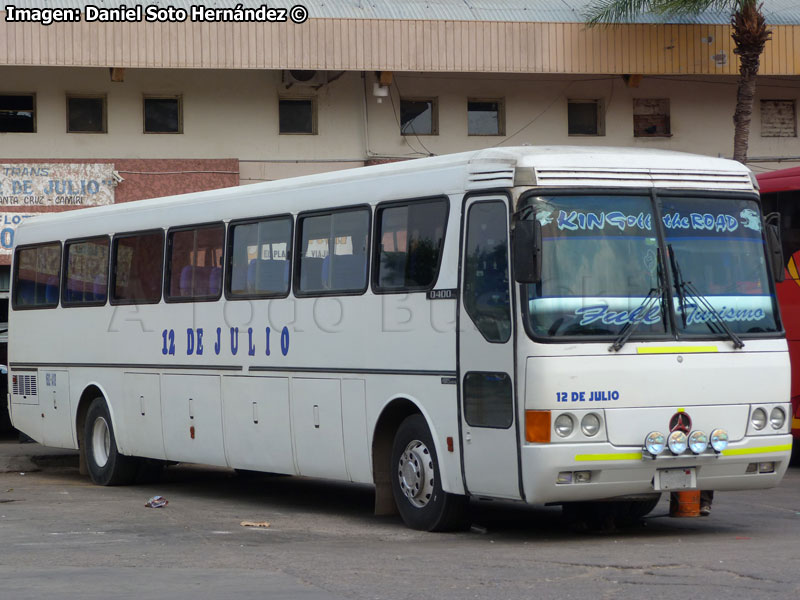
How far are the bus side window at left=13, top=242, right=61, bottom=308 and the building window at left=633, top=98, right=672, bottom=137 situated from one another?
16485 mm

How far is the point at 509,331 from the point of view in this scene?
10.3m

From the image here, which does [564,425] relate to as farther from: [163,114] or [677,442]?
[163,114]

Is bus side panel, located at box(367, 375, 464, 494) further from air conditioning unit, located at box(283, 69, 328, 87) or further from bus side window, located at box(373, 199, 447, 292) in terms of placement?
air conditioning unit, located at box(283, 69, 328, 87)

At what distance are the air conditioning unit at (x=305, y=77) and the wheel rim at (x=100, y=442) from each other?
14.0 metres

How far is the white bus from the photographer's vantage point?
10.2 metres

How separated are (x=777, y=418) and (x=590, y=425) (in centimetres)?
162

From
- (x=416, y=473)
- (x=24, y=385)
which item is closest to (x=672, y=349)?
(x=416, y=473)

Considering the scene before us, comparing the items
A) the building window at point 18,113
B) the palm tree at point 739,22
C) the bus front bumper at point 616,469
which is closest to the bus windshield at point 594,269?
the bus front bumper at point 616,469

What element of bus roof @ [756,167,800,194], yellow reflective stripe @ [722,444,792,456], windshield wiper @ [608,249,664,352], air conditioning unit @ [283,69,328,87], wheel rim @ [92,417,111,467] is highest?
→ air conditioning unit @ [283,69,328,87]

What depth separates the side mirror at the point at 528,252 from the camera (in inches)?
393

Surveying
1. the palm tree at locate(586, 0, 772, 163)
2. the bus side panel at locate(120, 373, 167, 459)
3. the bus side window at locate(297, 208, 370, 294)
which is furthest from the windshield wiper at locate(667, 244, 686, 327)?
the palm tree at locate(586, 0, 772, 163)

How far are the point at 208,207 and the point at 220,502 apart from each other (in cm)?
292

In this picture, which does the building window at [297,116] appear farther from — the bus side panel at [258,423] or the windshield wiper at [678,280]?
the windshield wiper at [678,280]

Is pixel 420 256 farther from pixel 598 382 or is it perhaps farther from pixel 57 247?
pixel 57 247
